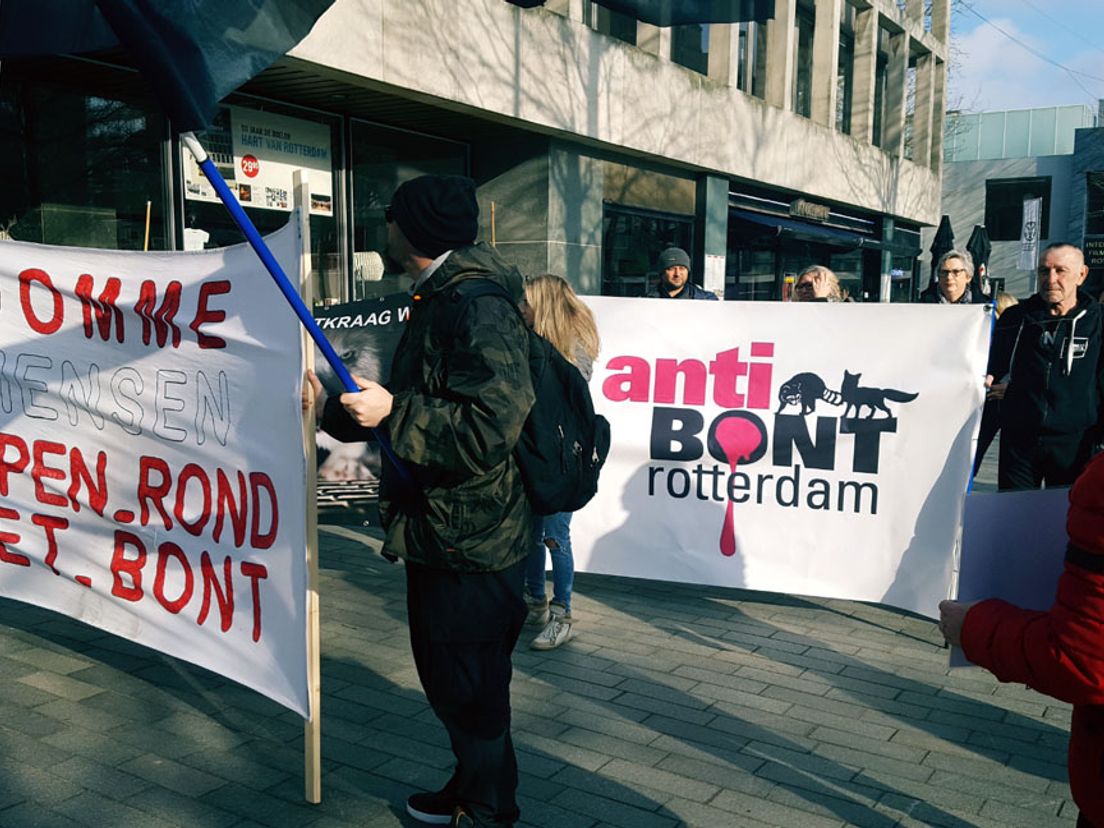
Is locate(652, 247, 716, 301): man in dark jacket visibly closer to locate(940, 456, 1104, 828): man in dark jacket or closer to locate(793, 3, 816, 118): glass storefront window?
locate(940, 456, 1104, 828): man in dark jacket

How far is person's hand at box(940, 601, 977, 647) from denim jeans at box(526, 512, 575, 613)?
10.7 feet

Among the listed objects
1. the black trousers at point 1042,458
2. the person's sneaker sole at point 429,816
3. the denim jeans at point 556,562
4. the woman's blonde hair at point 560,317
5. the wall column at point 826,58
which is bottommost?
the person's sneaker sole at point 429,816

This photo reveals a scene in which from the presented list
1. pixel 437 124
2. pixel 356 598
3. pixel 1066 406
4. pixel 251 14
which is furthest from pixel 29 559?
pixel 437 124

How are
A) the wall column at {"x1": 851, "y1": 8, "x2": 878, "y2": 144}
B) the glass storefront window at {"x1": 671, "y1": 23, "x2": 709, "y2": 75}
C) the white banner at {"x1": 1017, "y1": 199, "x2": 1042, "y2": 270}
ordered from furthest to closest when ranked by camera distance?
the white banner at {"x1": 1017, "y1": 199, "x2": 1042, "y2": 270} → the wall column at {"x1": 851, "y1": 8, "x2": 878, "y2": 144} → the glass storefront window at {"x1": 671, "y1": 23, "x2": 709, "y2": 75}

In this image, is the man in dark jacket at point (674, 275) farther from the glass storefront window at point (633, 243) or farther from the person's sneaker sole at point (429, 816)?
the glass storefront window at point (633, 243)

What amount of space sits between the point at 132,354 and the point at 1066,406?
4.43 metres

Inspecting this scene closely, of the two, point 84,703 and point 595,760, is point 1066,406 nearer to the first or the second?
point 595,760

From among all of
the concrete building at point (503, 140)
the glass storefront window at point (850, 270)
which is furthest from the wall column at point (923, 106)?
the concrete building at point (503, 140)

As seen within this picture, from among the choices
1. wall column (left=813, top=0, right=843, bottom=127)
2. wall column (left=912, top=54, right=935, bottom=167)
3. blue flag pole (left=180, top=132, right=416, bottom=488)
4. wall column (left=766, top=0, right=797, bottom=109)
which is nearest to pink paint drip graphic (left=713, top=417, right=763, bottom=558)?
blue flag pole (left=180, top=132, right=416, bottom=488)

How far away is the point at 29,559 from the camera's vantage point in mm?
4234

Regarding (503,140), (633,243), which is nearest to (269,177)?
(503,140)

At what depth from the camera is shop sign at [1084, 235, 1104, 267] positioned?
41094 millimetres

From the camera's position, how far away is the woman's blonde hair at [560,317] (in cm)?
489

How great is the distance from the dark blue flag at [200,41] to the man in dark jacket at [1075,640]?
1998mm
